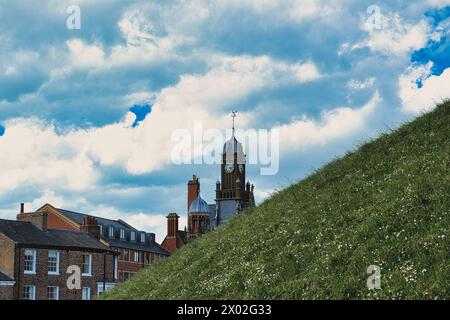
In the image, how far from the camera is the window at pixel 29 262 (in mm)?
55844

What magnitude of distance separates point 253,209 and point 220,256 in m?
6.45

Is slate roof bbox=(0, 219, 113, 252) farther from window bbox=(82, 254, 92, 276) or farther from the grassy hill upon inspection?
the grassy hill

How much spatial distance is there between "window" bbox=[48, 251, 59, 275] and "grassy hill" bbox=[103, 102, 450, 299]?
35.0 m

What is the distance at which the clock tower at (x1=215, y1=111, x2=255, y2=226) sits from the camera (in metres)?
166

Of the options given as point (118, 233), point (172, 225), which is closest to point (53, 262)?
point (118, 233)

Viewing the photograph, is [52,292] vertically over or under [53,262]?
under

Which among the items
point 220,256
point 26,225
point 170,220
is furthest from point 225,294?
point 170,220

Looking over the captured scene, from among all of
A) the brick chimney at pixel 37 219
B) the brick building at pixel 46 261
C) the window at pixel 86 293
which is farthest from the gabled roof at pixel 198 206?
the brick chimney at pixel 37 219

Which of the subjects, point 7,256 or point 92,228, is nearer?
point 7,256

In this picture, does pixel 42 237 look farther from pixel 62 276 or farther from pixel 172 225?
pixel 172 225

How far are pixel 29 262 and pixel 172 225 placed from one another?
76.3 metres

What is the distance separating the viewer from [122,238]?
332ft
